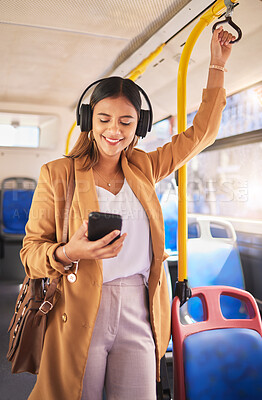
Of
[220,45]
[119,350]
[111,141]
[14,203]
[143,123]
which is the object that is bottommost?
[119,350]

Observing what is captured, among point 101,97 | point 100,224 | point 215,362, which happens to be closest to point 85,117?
point 101,97

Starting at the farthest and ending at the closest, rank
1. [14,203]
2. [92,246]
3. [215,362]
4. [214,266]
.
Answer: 1. [14,203]
2. [214,266]
3. [215,362]
4. [92,246]

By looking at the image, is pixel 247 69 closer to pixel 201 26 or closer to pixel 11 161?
pixel 201 26

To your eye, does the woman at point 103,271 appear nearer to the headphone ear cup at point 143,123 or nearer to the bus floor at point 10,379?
the headphone ear cup at point 143,123

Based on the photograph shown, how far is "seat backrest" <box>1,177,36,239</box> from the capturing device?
17.9 ft

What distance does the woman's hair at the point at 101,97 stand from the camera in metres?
1.34

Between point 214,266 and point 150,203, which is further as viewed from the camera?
point 214,266

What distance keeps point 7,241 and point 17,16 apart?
12.7 ft

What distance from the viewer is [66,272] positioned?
120 centimetres

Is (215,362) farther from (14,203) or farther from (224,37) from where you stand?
(14,203)

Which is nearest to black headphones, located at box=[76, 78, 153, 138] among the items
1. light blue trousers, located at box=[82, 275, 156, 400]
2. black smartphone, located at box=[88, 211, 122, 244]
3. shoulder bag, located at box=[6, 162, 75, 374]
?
shoulder bag, located at box=[6, 162, 75, 374]

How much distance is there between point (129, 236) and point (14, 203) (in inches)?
180

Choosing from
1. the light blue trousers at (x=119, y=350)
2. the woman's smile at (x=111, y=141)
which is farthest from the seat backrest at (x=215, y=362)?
the woman's smile at (x=111, y=141)

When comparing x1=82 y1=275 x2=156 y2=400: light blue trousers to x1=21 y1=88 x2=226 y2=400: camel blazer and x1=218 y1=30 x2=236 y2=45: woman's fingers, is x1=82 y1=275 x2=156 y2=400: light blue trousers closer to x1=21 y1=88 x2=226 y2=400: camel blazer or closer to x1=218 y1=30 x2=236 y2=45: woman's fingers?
x1=21 y1=88 x2=226 y2=400: camel blazer
